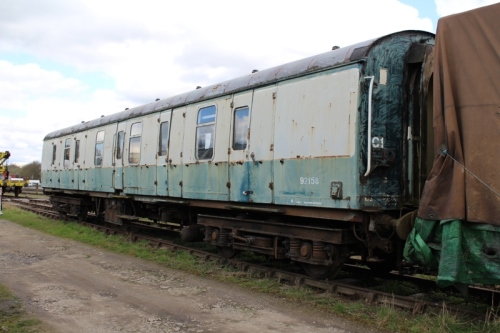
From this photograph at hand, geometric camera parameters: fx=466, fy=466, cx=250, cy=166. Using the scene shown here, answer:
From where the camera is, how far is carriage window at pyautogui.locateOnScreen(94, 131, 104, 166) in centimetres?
1415

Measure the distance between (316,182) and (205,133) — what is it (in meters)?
3.26

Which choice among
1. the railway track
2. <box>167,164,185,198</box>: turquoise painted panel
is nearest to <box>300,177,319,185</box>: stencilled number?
the railway track

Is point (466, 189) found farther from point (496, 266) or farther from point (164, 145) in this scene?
point (164, 145)

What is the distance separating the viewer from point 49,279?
782cm

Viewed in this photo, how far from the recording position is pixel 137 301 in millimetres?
6477

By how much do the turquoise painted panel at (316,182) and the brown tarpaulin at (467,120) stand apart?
3.72 feet

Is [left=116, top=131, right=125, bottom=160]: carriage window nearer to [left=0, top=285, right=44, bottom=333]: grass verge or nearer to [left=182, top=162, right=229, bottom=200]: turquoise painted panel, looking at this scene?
[left=182, top=162, right=229, bottom=200]: turquoise painted panel

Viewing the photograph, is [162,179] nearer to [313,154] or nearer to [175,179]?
[175,179]

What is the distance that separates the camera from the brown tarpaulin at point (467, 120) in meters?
4.86

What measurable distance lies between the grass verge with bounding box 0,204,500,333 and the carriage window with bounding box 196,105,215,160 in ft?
6.99

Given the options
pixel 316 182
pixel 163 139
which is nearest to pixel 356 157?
pixel 316 182

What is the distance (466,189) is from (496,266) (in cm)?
83

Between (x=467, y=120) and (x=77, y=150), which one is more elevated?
(x=77, y=150)

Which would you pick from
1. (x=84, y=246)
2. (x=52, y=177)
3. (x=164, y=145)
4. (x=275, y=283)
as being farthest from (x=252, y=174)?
(x=52, y=177)
